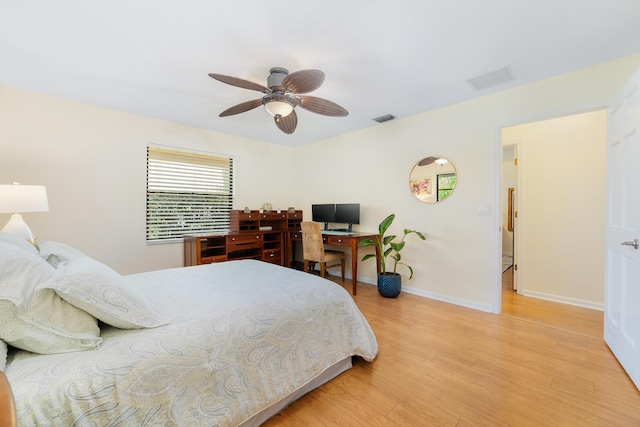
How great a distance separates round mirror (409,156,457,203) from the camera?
3.09 m

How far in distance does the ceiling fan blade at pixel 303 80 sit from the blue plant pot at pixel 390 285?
2372 millimetres

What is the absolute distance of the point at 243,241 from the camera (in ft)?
12.6

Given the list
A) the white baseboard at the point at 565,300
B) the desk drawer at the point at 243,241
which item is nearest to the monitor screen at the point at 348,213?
the desk drawer at the point at 243,241

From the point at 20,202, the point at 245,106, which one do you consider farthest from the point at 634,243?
the point at 20,202

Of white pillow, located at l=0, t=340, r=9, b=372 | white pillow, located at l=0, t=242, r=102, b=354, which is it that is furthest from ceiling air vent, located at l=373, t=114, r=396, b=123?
white pillow, located at l=0, t=340, r=9, b=372

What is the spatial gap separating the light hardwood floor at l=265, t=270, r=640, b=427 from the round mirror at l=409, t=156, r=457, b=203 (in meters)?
1.45

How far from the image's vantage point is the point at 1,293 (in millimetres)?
866

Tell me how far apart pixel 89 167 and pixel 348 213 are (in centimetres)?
331

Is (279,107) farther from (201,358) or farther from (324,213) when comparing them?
(324,213)

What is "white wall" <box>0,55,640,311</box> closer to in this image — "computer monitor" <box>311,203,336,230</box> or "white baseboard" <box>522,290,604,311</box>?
"computer monitor" <box>311,203,336,230</box>

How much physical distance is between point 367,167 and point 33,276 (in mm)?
3566

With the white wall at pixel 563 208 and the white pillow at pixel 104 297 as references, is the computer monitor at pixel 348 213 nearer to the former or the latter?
the white wall at pixel 563 208

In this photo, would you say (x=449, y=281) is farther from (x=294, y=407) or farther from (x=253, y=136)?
(x=253, y=136)

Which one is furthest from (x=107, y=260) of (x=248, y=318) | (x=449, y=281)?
(x=449, y=281)
